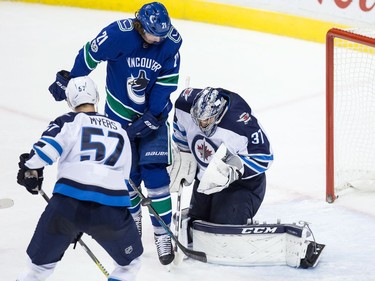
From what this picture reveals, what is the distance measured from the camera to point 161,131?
12.6ft

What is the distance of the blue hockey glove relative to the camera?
3721mm

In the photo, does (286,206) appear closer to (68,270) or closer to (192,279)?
(192,279)

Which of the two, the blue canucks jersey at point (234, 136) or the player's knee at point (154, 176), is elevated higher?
the blue canucks jersey at point (234, 136)

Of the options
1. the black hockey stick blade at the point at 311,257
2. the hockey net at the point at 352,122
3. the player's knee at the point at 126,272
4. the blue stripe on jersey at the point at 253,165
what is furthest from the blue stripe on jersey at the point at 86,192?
the hockey net at the point at 352,122

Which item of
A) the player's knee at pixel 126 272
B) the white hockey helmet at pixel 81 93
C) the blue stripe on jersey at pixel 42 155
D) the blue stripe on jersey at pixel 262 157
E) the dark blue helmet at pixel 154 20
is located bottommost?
the player's knee at pixel 126 272

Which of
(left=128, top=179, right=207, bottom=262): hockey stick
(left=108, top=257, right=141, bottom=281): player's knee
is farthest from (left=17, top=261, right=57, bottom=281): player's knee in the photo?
(left=128, top=179, right=207, bottom=262): hockey stick

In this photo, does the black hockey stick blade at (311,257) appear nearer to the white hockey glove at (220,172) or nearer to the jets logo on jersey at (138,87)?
the white hockey glove at (220,172)

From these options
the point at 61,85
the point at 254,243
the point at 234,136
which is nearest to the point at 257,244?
the point at 254,243

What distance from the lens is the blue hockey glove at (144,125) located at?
372 centimetres

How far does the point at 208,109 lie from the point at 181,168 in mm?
381

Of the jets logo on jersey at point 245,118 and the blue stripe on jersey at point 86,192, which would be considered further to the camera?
the jets logo on jersey at point 245,118

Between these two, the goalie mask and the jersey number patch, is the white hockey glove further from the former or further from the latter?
the jersey number patch

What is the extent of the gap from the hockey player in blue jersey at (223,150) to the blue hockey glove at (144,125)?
16 centimetres

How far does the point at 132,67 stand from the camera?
12.3 ft
